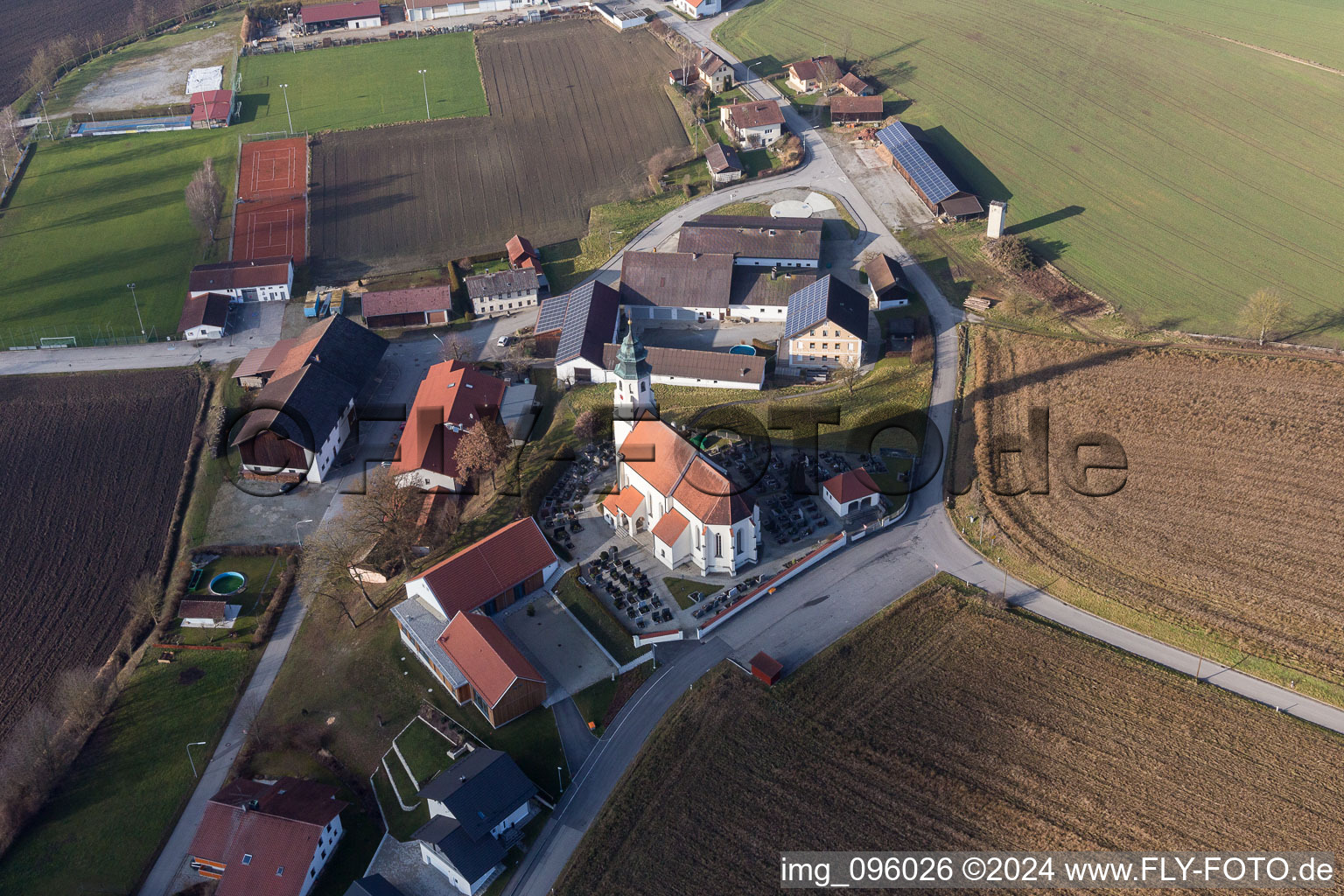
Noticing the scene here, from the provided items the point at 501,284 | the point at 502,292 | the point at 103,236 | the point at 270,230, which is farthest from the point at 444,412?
the point at 103,236

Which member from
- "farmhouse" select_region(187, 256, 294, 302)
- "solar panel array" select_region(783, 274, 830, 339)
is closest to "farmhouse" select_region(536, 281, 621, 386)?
"solar panel array" select_region(783, 274, 830, 339)

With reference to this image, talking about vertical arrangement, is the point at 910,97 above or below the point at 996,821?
above

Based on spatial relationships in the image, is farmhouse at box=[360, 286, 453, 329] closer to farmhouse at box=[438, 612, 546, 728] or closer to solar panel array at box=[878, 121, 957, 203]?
farmhouse at box=[438, 612, 546, 728]

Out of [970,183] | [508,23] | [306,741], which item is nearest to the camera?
[306,741]

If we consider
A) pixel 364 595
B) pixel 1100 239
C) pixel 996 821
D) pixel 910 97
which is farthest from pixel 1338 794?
pixel 910 97

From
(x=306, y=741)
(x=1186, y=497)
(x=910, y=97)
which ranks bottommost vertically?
(x=306, y=741)

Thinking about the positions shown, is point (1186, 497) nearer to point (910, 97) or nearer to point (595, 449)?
point (595, 449)
